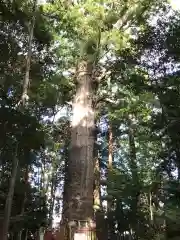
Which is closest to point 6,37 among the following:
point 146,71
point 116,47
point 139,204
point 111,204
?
point 116,47

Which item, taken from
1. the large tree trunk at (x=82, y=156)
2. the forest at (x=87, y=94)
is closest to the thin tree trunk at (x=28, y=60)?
the forest at (x=87, y=94)

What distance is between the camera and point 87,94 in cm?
1161

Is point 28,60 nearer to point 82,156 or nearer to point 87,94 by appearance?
point 87,94

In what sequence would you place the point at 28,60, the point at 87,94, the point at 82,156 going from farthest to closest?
the point at 87,94
the point at 82,156
the point at 28,60

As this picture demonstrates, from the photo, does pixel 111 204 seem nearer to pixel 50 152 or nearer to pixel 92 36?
pixel 50 152

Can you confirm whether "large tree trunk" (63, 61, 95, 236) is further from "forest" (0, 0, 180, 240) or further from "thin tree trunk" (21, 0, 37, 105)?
"thin tree trunk" (21, 0, 37, 105)

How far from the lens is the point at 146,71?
1288cm

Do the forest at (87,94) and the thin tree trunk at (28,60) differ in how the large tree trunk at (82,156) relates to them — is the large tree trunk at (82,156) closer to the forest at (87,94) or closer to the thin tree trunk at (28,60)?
the forest at (87,94)

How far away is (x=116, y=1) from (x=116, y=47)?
1707 millimetres

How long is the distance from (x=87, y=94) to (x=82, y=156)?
2.14 m

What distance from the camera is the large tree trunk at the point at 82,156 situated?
9523mm

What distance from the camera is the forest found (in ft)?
29.5

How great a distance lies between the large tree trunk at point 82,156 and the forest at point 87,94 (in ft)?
0.09

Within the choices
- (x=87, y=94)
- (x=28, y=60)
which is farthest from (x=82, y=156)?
(x=28, y=60)
